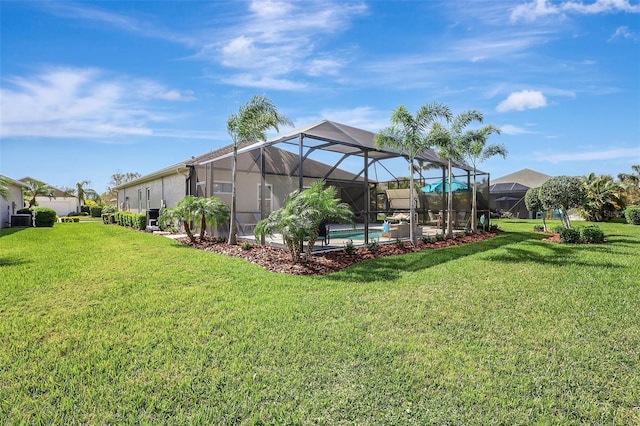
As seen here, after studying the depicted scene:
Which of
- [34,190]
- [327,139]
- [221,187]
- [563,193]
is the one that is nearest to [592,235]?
[563,193]

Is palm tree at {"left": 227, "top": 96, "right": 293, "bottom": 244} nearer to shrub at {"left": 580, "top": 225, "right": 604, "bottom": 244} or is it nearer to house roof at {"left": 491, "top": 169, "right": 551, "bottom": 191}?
shrub at {"left": 580, "top": 225, "right": 604, "bottom": 244}

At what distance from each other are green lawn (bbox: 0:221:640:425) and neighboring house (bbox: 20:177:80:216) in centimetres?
4279

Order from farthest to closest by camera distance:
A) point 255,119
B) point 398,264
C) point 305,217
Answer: point 255,119, point 398,264, point 305,217

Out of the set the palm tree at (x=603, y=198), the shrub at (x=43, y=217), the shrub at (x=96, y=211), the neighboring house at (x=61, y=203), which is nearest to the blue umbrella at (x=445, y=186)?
the palm tree at (x=603, y=198)

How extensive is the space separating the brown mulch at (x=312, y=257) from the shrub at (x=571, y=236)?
3426 millimetres

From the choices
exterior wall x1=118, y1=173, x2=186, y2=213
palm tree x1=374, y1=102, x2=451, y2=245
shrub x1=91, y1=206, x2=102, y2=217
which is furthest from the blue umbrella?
shrub x1=91, y1=206, x2=102, y2=217

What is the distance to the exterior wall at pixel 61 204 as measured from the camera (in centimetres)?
3906

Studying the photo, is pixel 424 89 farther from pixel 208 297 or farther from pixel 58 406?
pixel 58 406

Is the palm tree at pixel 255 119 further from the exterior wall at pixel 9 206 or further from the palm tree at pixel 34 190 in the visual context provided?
the palm tree at pixel 34 190

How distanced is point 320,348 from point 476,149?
1309cm

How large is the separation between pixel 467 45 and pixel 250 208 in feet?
32.2

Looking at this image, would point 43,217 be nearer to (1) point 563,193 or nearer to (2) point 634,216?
(1) point 563,193

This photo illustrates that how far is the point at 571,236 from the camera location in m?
10.9

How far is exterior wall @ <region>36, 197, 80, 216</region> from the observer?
128ft
